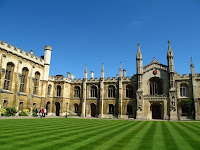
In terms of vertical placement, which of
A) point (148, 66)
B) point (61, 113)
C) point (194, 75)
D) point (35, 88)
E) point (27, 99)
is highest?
point (148, 66)

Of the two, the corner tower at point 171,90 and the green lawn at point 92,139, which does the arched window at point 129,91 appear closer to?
the corner tower at point 171,90

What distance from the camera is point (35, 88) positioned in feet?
126

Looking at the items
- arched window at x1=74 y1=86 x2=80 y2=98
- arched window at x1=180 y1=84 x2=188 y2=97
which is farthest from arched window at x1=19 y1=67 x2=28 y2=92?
arched window at x1=180 y1=84 x2=188 y2=97

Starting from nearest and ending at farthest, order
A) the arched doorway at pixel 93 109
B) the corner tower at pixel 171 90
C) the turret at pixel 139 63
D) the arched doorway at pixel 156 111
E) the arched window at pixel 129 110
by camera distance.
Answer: the corner tower at pixel 171 90 → the arched doorway at pixel 156 111 → the turret at pixel 139 63 → the arched window at pixel 129 110 → the arched doorway at pixel 93 109

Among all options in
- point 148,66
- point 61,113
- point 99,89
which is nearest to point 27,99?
point 61,113

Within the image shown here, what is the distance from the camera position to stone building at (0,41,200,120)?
31.9 meters

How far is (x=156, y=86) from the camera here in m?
37.9

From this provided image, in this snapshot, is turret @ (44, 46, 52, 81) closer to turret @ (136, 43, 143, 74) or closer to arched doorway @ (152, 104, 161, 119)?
turret @ (136, 43, 143, 74)

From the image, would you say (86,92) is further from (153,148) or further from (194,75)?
(153,148)

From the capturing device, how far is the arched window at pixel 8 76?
30348mm

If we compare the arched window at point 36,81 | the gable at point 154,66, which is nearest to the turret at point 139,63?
the gable at point 154,66

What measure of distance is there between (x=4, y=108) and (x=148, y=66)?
98.3 feet

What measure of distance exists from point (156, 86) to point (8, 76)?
30002mm

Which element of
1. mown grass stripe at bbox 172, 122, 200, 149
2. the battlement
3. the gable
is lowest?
mown grass stripe at bbox 172, 122, 200, 149
